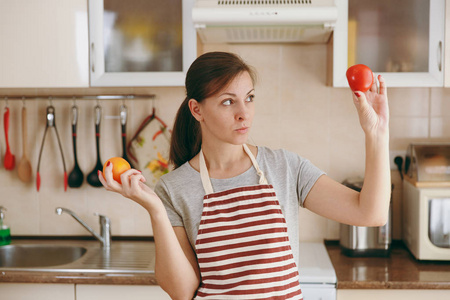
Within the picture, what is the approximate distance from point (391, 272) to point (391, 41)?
883 mm

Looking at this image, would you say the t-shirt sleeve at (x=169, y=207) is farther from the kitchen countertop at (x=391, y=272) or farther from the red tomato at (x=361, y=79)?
the kitchen countertop at (x=391, y=272)

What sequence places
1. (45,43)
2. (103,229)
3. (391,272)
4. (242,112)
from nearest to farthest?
1. (242,112)
2. (391,272)
3. (45,43)
4. (103,229)

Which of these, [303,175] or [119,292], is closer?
[303,175]

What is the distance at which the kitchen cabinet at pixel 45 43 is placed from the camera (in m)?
2.02

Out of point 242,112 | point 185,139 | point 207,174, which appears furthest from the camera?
point 185,139

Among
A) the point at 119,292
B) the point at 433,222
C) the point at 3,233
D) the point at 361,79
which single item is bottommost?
the point at 119,292

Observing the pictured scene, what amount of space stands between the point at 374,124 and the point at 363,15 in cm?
103

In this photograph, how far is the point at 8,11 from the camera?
80.3 inches

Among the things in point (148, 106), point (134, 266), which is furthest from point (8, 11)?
point (134, 266)

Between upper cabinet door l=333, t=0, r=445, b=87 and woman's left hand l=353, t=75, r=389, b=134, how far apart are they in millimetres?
896

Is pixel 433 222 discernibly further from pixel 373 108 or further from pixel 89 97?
pixel 89 97

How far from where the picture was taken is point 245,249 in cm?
121

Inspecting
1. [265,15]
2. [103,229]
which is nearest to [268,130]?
[265,15]

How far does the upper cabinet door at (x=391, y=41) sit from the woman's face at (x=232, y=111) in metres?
0.85
